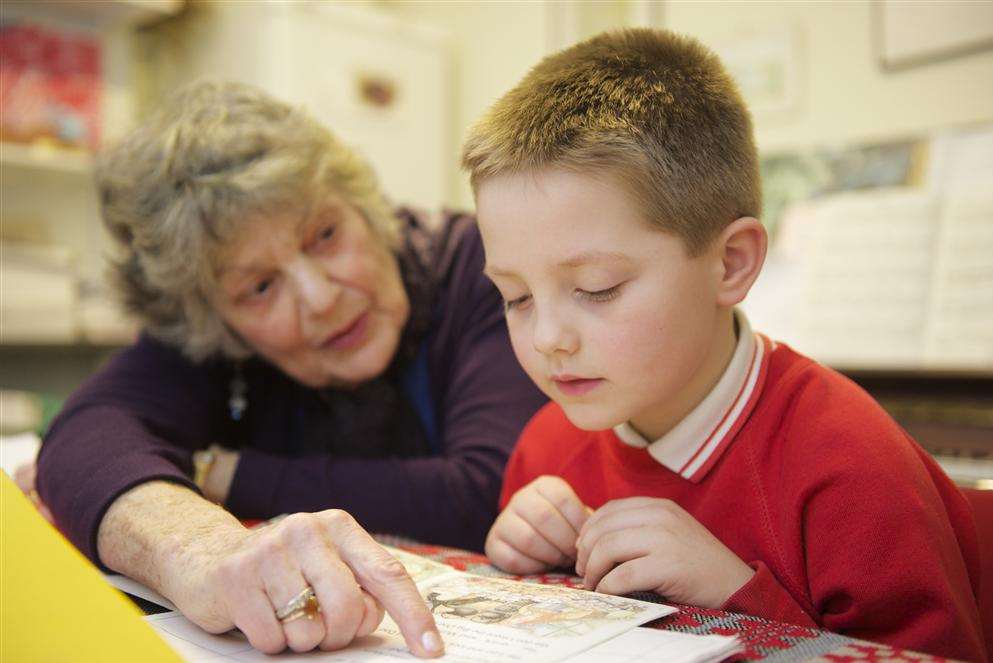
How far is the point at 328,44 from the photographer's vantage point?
9.60ft

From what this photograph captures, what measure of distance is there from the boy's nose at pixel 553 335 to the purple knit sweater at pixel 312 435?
335mm

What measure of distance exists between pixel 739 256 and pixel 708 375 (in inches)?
4.7

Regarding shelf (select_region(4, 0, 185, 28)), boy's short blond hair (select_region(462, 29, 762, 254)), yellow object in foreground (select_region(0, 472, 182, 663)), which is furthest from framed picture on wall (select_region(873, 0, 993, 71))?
shelf (select_region(4, 0, 185, 28))

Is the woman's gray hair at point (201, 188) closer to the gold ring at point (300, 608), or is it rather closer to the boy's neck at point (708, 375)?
the boy's neck at point (708, 375)

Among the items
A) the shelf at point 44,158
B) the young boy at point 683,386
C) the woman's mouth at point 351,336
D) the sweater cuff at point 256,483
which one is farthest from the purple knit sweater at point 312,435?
the shelf at point 44,158

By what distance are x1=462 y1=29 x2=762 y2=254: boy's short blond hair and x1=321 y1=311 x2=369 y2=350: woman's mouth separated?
0.47m

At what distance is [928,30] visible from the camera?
1999mm

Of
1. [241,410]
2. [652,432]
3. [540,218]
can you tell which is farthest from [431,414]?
[540,218]

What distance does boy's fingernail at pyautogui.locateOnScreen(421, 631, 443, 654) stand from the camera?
0.54m

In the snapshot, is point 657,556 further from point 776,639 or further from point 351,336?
point 351,336

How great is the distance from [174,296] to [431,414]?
1.37ft

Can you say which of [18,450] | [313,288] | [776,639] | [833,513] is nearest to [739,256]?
[833,513]

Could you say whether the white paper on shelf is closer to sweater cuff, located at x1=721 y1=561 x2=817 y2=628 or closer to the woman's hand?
the woman's hand

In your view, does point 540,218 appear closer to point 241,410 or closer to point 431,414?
point 431,414
